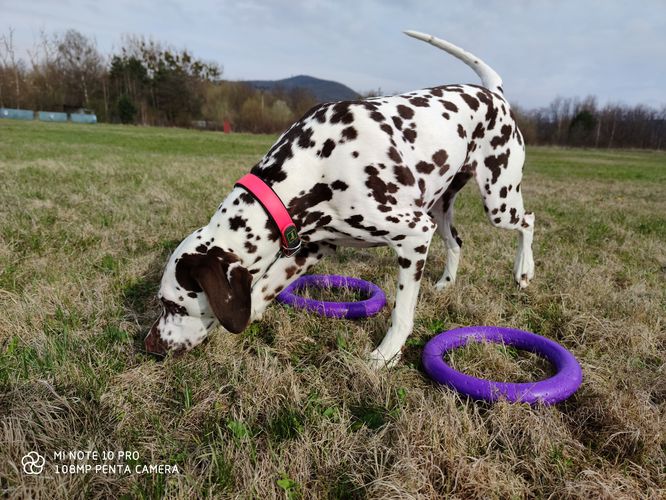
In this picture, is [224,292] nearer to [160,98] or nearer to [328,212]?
[328,212]

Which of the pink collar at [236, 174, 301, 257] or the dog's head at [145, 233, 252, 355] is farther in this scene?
the pink collar at [236, 174, 301, 257]

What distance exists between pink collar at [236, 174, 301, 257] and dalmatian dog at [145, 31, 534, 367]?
2.0 inches

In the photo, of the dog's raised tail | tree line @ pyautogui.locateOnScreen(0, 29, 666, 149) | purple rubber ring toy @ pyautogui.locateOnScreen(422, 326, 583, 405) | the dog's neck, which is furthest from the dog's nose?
tree line @ pyautogui.locateOnScreen(0, 29, 666, 149)

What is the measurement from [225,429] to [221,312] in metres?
0.65

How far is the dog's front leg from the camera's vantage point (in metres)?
3.30

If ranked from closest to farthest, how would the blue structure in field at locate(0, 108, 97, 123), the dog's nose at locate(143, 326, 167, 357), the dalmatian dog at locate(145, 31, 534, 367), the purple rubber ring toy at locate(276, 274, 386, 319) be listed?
1. the dalmatian dog at locate(145, 31, 534, 367)
2. the dog's nose at locate(143, 326, 167, 357)
3. the purple rubber ring toy at locate(276, 274, 386, 319)
4. the blue structure in field at locate(0, 108, 97, 123)

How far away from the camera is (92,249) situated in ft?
17.2

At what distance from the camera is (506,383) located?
278 cm

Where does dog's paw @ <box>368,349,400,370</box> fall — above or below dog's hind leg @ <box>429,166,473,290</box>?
below

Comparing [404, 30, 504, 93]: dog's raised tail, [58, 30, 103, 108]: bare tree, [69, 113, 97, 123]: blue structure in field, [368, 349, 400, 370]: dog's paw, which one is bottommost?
[368, 349, 400, 370]: dog's paw

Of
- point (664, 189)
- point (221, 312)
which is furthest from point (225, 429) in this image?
point (664, 189)

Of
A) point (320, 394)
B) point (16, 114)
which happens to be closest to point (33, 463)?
point (320, 394)

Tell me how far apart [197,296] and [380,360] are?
132cm

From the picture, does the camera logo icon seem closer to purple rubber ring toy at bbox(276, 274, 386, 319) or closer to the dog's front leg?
the dog's front leg
